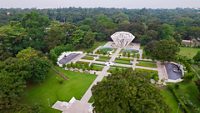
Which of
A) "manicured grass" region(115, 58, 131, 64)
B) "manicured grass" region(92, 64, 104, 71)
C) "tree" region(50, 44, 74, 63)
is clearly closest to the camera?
"manicured grass" region(92, 64, 104, 71)

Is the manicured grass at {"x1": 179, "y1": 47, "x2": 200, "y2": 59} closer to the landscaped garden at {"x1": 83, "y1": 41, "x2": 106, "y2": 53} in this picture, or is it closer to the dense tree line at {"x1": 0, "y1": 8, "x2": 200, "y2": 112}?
the dense tree line at {"x1": 0, "y1": 8, "x2": 200, "y2": 112}

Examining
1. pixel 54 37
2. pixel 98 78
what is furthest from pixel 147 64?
pixel 54 37

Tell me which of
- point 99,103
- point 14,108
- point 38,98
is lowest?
point 38,98

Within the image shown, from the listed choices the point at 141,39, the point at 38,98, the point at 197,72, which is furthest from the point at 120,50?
the point at 38,98

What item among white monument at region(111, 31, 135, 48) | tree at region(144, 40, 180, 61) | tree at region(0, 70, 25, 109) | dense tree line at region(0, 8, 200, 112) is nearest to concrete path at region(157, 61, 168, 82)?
tree at region(144, 40, 180, 61)

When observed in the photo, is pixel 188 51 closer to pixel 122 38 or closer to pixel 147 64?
pixel 147 64

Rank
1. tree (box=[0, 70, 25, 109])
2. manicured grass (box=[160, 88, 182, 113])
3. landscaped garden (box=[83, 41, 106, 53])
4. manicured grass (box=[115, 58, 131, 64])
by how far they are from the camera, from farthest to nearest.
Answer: landscaped garden (box=[83, 41, 106, 53])
manicured grass (box=[115, 58, 131, 64])
manicured grass (box=[160, 88, 182, 113])
tree (box=[0, 70, 25, 109])

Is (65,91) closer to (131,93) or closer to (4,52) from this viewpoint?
(131,93)
